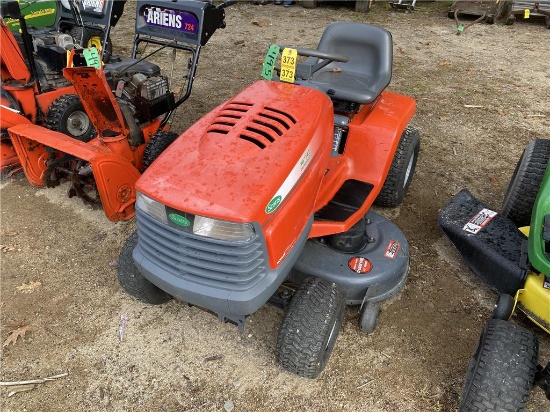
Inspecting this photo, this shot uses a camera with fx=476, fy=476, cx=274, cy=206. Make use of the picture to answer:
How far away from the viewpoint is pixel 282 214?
1.98 meters

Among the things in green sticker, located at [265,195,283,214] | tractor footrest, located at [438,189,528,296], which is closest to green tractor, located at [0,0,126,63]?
green sticker, located at [265,195,283,214]

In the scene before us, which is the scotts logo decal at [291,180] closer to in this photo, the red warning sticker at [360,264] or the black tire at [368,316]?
the red warning sticker at [360,264]

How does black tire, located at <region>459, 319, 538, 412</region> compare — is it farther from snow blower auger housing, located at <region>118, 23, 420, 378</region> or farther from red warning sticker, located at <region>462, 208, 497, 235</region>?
red warning sticker, located at <region>462, 208, 497, 235</region>

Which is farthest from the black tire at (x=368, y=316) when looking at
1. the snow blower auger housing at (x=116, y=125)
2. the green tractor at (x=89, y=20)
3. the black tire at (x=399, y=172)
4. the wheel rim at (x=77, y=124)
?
the green tractor at (x=89, y=20)

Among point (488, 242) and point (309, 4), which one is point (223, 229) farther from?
point (309, 4)

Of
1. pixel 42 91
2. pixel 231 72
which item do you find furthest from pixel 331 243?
pixel 231 72

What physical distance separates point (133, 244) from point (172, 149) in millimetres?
635

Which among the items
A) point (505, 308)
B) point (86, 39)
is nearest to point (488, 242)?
point (505, 308)

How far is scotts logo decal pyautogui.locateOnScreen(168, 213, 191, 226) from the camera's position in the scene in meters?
1.82

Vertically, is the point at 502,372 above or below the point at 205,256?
below

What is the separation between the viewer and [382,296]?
103 inches

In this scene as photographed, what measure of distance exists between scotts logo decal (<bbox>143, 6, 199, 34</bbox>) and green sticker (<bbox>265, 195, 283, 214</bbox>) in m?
2.22

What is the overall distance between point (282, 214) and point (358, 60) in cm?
166

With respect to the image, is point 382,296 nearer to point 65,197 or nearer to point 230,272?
point 230,272
